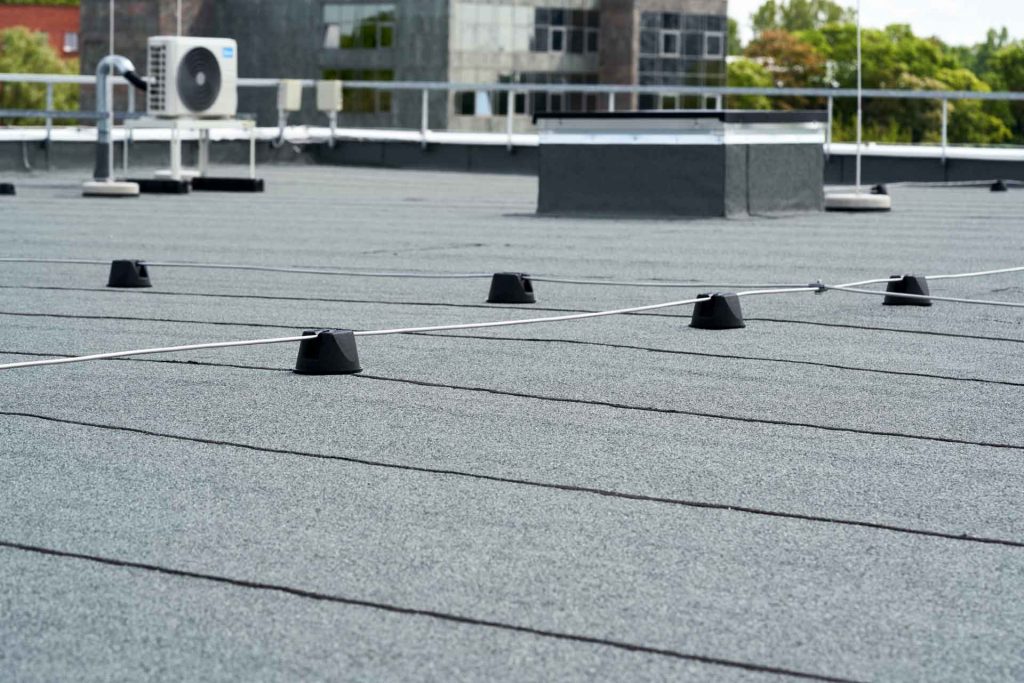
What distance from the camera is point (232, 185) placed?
18.5 meters

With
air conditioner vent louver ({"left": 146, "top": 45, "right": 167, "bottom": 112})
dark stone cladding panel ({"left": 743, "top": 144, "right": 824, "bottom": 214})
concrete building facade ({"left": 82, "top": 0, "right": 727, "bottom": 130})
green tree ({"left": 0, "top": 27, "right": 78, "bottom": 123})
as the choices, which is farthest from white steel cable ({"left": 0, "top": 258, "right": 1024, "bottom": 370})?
green tree ({"left": 0, "top": 27, "right": 78, "bottom": 123})

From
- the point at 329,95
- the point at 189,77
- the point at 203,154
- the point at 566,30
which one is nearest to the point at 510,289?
the point at 189,77

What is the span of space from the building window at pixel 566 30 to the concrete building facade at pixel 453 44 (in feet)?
0.16

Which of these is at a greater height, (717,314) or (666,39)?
(666,39)

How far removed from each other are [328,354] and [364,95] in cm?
7694

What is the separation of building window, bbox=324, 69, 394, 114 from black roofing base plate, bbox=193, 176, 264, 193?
60.8 m

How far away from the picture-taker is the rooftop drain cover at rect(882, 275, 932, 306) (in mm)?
7754

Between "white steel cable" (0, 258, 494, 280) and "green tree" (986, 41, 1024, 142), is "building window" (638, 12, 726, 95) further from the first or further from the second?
"white steel cable" (0, 258, 494, 280)

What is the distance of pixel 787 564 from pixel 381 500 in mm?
996

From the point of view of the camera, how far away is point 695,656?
3025 mm

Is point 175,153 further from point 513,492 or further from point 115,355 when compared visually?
point 513,492

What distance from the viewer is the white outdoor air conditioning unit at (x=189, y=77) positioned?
18.1m

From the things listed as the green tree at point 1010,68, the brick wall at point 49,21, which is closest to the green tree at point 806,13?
the green tree at point 1010,68

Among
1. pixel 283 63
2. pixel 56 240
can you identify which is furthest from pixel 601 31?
pixel 56 240
